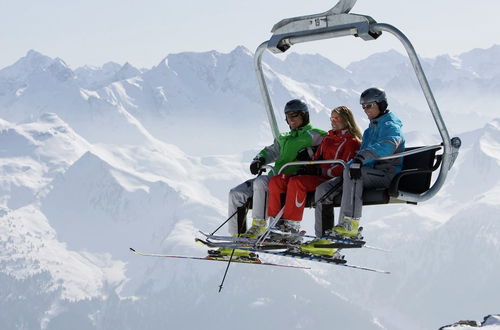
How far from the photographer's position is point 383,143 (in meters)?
10.3

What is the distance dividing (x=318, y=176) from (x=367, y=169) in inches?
36.5

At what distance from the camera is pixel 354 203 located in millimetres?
10562

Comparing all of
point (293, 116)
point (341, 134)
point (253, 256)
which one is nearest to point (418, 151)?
point (341, 134)

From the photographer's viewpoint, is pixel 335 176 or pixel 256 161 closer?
pixel 335 176

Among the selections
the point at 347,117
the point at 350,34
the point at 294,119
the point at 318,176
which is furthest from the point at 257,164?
the point at 350,34

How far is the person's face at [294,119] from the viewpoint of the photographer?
1145 centimetres

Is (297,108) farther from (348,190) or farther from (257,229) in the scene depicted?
(257,229)

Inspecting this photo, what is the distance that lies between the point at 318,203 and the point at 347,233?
1.91ft

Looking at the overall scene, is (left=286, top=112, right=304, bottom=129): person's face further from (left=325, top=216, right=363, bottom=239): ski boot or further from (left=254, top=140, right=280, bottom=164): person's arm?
(left=325, top=216, right=363, bottom=239): ski boot

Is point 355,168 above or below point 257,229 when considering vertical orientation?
above

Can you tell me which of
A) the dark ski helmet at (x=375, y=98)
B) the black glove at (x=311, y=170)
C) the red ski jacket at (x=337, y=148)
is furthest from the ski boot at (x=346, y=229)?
the dark ski helmet at (x=375, y=98)

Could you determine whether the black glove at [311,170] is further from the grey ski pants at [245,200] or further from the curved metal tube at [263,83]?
the curved metal tube at [263,83]

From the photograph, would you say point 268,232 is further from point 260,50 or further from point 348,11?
point 348,11

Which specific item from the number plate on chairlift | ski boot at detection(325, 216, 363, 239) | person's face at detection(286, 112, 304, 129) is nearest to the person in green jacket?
person's face at detection(286, 112, 304, 129)
